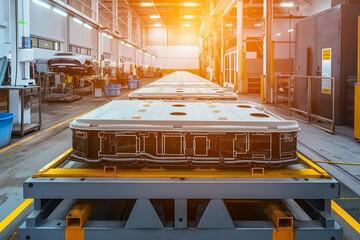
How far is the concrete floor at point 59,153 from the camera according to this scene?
3371 mm

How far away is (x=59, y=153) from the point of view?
5.52 m

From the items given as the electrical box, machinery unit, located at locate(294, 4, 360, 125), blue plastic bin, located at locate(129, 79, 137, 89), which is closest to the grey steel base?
the electrical box

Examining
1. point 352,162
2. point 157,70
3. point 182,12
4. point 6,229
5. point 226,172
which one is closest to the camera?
point 226,172

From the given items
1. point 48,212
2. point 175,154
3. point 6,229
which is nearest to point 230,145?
point 175,154

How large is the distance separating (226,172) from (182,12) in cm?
3310

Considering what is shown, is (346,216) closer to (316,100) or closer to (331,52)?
(331,52)

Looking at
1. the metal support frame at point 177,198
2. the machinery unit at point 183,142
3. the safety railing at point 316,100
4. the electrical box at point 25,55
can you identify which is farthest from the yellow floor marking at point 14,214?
the safety railing at point 316,100

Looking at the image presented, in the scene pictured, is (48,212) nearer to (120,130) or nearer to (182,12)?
(120,130)

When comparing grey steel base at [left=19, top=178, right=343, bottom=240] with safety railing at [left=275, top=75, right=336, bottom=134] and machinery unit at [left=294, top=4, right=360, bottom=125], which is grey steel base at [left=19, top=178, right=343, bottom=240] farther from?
machinery unit at [left=294, top=4, right=360, bottom=125]

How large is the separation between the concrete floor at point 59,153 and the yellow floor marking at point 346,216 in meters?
0.05

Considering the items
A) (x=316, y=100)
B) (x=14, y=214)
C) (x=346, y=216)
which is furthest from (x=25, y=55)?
(x=346, y=216)

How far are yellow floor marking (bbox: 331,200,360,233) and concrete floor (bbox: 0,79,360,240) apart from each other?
47 millimetres

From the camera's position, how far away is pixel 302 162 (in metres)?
2.34

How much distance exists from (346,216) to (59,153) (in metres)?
4.06
